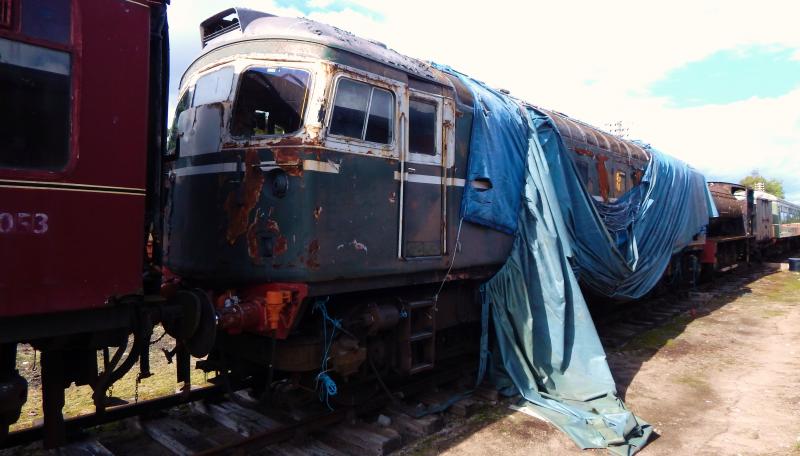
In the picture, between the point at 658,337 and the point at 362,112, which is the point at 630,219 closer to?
the point at 658,337

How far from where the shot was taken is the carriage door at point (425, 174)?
5.19m

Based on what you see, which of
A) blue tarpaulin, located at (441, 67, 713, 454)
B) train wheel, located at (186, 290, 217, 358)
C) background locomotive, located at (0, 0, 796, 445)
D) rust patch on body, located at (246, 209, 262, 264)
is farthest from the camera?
blue tarpaulin, located at (441, 67, 713, 454)

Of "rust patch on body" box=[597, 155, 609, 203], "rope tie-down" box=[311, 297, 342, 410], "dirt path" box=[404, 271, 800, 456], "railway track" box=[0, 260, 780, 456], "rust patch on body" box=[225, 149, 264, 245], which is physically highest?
"rust patch on body" box=[597, 155, 609, 203]

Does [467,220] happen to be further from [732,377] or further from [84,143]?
[732,377]

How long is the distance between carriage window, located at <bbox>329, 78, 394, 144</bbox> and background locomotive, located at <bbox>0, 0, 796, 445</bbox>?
2 cm

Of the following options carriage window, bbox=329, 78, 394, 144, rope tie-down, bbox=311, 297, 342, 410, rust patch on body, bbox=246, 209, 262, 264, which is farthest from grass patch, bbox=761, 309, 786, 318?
rust patch on body, bbox=246, 209, 262, 264

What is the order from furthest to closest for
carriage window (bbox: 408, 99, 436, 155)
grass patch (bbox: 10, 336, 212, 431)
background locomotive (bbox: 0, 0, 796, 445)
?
grass patch (bbox: 10, 336, 212, 431), carriage window (bbox: 408, 99, 436, 155), background locomotive (bbox: 0, 0, 796, 445)

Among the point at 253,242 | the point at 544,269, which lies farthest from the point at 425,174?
the point at 544,269

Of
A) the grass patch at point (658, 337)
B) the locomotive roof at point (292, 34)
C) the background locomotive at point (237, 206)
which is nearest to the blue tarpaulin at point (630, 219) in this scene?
the grass patch at point (658, 337)

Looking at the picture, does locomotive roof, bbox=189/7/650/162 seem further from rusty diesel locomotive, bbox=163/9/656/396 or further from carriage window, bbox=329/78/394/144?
carriage window, bbox=329/78/394/144

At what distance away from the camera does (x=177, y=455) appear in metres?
4.45

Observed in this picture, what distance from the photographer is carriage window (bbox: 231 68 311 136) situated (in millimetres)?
4586

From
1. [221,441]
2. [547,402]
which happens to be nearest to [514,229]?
[547,402]

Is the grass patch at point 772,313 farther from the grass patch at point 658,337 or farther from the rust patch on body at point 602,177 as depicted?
the rust patch on body at point 602,177
